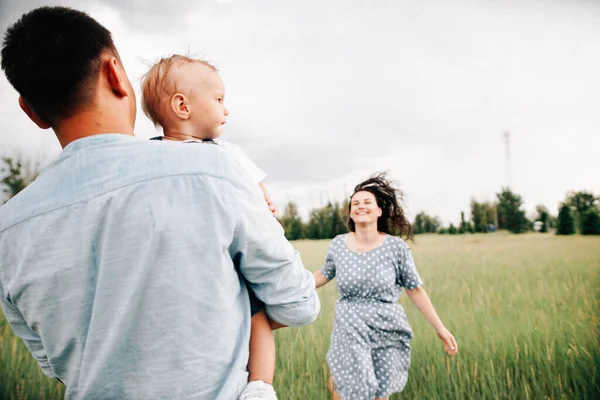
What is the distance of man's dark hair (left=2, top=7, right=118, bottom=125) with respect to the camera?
688 mm

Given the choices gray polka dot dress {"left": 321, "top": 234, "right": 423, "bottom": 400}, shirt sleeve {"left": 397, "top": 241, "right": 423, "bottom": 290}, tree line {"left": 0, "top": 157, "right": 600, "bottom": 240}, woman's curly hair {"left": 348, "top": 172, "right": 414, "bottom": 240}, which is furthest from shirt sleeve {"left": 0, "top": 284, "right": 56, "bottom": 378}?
tree line {"left": 0, "top": 157, "right": 600, "bottom": 240}

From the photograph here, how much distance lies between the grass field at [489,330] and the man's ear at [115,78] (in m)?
1.86

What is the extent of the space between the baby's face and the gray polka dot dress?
1.05m

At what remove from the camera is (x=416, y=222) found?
2.57m

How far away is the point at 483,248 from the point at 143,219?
2324 millimetres

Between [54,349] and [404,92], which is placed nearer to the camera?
[54,349]

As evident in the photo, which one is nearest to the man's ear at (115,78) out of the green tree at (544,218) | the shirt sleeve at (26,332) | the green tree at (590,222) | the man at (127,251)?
the man at (127,251)

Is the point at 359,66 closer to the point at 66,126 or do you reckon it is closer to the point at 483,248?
the point at 483,248

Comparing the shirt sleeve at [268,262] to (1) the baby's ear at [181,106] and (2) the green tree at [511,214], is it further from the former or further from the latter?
(2) the green tree at [511,214]

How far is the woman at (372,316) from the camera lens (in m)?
2.00

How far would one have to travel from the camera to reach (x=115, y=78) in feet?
2.36

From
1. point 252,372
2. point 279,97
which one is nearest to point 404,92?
point 279,97

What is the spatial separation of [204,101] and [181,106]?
68 mm

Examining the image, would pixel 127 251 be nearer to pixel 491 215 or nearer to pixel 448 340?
pixel 448 340
